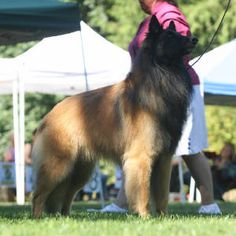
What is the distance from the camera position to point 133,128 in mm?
6070

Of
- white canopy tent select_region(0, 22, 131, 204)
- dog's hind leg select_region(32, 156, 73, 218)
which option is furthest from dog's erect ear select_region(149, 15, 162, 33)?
white canopy tent select_region(0, 22, 131, 204)

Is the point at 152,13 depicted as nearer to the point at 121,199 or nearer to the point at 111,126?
the point at 111,126

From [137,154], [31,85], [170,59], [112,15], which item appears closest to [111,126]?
[137,154]

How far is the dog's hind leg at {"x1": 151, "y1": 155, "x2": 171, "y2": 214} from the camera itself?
630 cm

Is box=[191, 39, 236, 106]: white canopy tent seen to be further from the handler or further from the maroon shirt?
the maroon shirt

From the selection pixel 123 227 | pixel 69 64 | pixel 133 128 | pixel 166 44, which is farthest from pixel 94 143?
pixel 69 64

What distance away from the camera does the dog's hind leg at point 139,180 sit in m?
6.01

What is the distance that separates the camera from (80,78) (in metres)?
11.9

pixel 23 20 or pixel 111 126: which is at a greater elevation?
pixel 23 20

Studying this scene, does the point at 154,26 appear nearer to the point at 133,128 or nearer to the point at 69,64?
the point at 133,128

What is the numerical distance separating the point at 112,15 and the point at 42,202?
1389cm

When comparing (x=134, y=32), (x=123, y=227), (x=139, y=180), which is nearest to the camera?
(x=123, y=227)

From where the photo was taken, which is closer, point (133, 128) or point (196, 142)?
point (133, 128)

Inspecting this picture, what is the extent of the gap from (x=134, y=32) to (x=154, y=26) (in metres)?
13.0
